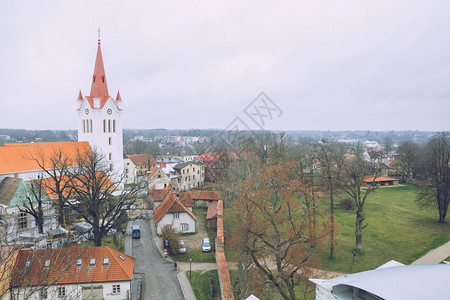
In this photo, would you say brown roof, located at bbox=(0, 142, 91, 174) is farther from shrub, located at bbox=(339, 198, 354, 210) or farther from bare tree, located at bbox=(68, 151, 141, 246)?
shrub, located at bbox=(339, 198, 354, 210)

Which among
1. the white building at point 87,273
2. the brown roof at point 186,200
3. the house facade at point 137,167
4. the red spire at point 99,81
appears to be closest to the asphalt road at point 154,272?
the white building at point 87,273

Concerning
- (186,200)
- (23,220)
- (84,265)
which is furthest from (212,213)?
(23,220)

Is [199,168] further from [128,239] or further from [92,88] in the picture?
[128,239]

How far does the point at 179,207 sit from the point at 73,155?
48.2ft

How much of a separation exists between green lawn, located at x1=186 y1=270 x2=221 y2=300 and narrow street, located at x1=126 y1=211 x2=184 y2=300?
96cm

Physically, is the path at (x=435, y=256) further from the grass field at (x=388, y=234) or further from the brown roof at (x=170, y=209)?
the brown roof at (x=170, y=209)

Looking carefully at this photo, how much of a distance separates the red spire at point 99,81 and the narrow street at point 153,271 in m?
17.7

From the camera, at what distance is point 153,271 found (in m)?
20.3

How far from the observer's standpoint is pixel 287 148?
149 ft

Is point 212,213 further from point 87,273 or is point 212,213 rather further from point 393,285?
point 393,285

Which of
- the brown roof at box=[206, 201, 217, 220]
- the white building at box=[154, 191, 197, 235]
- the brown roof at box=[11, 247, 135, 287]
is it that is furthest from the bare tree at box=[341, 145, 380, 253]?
Result: the brown roof at box=[11, 247, 135, 287]

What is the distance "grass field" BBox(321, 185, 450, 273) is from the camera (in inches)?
850

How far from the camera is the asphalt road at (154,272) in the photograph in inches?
689

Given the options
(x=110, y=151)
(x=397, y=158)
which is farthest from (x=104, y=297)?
(x=397, y=158)
